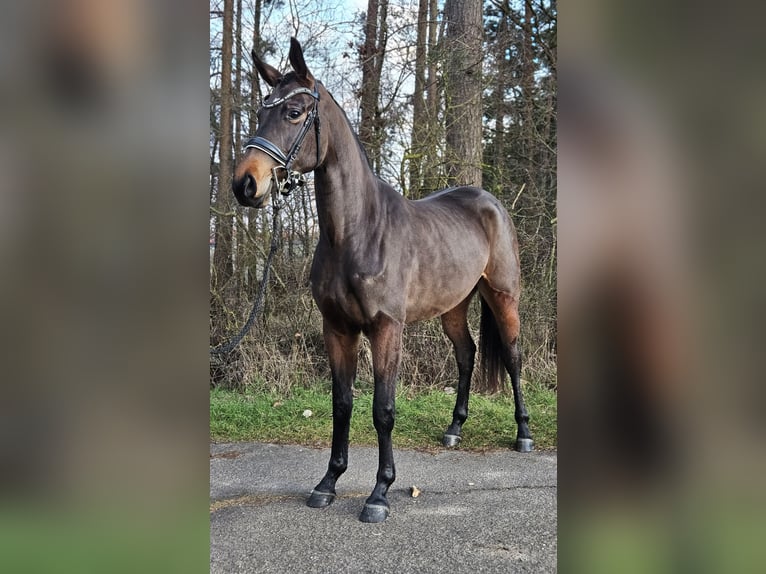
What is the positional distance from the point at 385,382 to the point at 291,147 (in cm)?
126

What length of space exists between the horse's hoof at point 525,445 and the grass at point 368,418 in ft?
0.34

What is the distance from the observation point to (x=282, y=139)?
2328mm

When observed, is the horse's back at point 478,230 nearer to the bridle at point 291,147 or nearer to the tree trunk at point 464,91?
the bridle at point 291,147

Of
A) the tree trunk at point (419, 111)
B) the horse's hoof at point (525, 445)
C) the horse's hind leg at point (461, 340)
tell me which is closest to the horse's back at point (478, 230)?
the horse's hind leg at point (461, 340)

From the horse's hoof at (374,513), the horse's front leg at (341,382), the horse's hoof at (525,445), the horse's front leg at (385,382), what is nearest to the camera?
the horse's hoof at (374,513)

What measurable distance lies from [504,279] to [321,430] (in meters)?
1.83

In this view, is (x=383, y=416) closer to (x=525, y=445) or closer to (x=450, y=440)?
(x=450, y=440)

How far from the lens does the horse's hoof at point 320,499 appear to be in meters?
2.80
